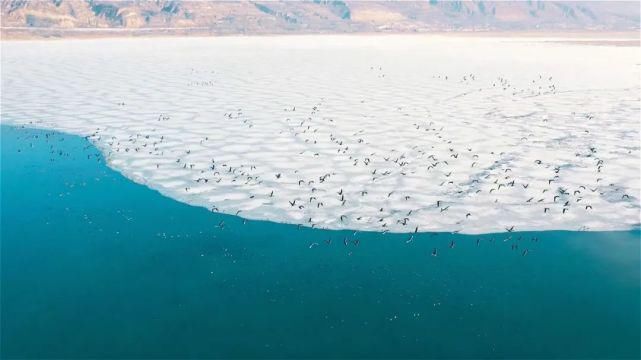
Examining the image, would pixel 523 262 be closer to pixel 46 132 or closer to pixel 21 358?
pixel 21 358

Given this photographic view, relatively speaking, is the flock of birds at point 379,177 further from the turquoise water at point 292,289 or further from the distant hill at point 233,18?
the distant hill at point 233,18

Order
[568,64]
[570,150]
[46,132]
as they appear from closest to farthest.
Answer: [570,150], [46,132], [568,64]

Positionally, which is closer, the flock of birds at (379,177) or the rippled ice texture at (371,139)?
the flock of birds at (379,177)

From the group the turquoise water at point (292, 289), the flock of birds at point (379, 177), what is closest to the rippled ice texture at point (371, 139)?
the flock of birds at point (379, 177)

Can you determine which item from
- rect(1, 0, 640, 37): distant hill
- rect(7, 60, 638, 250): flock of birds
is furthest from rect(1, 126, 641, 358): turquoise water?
rect(1, 0, 640, 37): distant hill

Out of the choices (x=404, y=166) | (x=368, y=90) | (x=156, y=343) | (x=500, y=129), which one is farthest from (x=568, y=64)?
(x=156, y=343)

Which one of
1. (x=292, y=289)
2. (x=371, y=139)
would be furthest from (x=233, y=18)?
(x=292, y=289)
